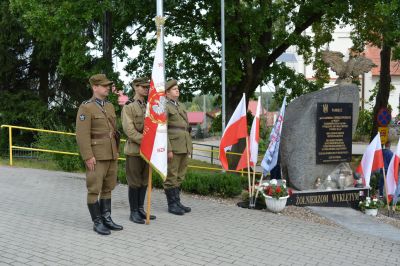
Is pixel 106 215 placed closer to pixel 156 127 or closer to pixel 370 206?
pixel 156 127

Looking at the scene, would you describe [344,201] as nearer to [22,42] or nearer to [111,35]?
[111,35]

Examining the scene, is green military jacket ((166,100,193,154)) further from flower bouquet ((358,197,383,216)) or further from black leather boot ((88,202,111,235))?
flower bouquet ((358,197,383,216))

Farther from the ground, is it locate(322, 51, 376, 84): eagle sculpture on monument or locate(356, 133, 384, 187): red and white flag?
locate(322, 51, 376, 84): eagle sculpture on monument

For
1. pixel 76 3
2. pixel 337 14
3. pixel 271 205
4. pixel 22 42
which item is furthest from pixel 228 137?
Answer: pixel 22 42

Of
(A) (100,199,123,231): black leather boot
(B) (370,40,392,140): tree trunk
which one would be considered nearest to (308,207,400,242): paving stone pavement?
(A) (100,199,123,231): black leather boot

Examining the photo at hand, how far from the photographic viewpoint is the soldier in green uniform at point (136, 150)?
643cm

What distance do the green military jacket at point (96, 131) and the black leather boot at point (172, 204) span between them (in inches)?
60.1

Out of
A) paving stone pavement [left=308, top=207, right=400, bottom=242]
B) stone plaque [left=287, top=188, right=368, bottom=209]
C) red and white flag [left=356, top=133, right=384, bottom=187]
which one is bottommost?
paving stone pavement [left=308, top=207, right=400, bottom=242]

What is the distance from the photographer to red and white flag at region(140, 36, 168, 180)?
6.25 meters

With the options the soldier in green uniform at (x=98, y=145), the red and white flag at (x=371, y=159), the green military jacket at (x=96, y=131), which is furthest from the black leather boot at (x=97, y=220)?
the red and white flag at (x=371, y=159)

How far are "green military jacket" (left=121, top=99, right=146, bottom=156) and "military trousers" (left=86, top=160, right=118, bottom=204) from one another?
0.52 meters

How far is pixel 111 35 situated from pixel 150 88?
8804 mm

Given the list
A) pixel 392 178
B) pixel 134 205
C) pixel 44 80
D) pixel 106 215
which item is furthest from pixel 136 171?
pixel 44 80

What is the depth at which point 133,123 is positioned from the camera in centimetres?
646
